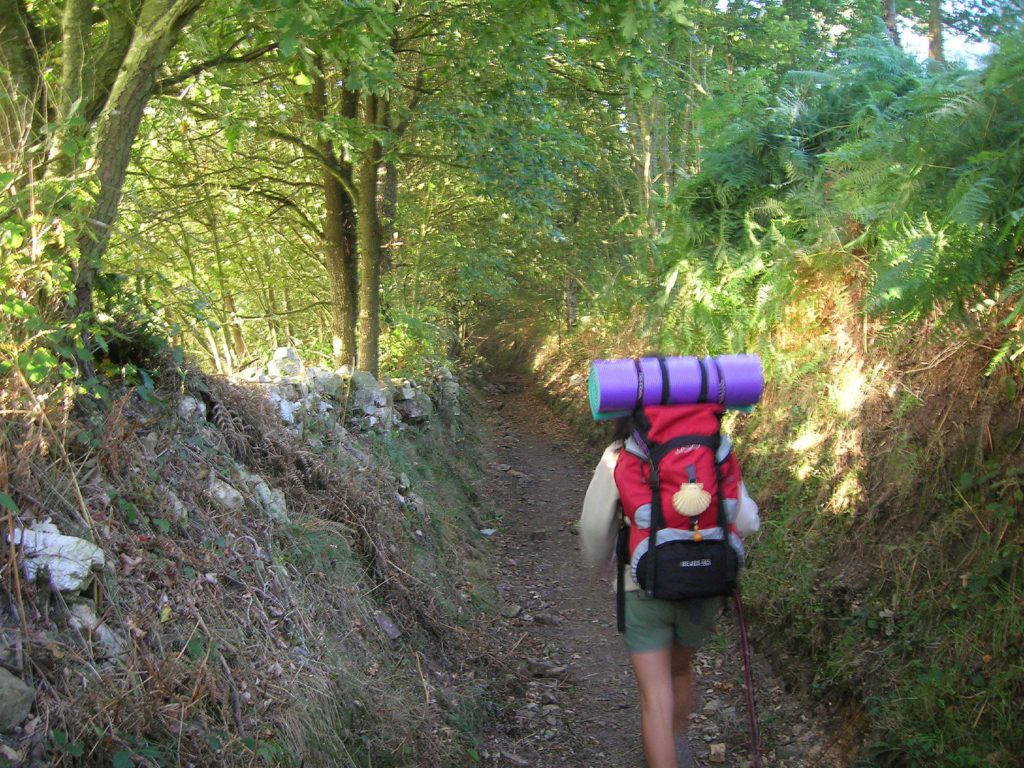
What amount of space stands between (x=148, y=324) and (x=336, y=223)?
22.0 ft

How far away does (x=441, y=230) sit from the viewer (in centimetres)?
1534

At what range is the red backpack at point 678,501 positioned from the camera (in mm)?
3535

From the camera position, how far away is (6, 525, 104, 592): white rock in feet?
10.9

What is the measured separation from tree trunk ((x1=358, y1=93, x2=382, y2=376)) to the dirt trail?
117 inches

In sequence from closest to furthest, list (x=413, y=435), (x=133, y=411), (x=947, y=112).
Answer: (x=947, y=112), (x=133, y=411), (x=413, y=435)

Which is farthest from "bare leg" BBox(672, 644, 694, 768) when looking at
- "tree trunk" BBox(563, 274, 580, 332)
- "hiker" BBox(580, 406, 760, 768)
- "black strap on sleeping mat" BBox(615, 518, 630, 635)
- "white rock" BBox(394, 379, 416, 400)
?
"tree trunk" BBox(563, 274, 580, 332)

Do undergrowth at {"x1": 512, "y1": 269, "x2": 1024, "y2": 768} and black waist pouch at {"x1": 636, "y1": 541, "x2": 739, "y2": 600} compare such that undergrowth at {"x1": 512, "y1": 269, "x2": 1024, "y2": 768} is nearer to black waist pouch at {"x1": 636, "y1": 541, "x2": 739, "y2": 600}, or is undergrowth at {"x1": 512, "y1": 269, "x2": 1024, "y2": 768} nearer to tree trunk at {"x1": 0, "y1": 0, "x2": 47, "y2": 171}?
black waist pouch at {"x1": 636, "y1": 541, "x2": 739, "y2": 600}

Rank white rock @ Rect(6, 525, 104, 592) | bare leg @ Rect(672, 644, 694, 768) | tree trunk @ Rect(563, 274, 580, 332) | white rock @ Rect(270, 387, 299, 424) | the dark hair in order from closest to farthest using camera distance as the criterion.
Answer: white rock @ Rect(6, 525, 104, 592), the dark hair, bare leg @ Rect(672, 644, 694, 768), white rock @ Rect(270, 387, 299, 424), tree trunk @ Rect(563, 274, 580, 332)

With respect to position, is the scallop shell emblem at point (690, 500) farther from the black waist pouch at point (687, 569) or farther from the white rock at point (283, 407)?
the white rock at point (283, 407)

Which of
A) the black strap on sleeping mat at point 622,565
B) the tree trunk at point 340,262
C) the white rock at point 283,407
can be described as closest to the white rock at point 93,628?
the black strap on sleeping mat at point 622,565

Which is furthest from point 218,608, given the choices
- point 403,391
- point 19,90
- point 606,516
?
point 403,391

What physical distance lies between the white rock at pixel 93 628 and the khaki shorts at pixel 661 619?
2.15 metres

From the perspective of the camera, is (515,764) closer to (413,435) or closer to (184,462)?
(184,462)

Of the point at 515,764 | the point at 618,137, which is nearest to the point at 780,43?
the point at 618,137
